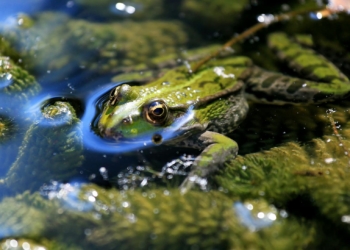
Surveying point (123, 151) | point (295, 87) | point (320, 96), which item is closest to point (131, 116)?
point (123, 151)

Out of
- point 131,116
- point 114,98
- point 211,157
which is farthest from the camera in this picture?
point 114,98

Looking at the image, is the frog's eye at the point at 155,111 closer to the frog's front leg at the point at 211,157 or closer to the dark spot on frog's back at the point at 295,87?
the frog's front leg at the point at 211,157

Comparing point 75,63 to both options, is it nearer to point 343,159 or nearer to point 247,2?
point 247,2

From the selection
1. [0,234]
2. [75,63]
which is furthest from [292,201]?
[75,63]

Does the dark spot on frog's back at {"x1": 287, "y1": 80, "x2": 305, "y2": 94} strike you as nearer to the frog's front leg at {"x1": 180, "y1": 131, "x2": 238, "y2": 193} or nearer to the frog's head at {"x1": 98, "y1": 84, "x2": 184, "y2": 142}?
the frog's front leg at {"x1": 180, "y1": 131, "x2": 238, "y2": 193}

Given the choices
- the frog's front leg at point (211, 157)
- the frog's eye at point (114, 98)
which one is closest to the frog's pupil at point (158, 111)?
the frog's eye at point (114, 98)

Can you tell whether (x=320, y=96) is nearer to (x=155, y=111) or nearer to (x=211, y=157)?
(x=211, y=157)

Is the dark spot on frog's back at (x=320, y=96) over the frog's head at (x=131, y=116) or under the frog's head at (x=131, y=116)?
over
